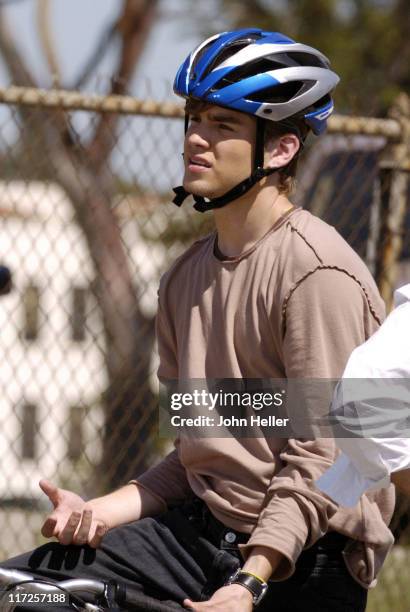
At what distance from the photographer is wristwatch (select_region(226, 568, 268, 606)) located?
285 cm

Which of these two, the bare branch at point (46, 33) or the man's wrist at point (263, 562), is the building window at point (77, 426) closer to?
the man's wrist at point (263, 562)

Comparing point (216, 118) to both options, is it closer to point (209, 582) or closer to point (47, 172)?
point (209, 582)

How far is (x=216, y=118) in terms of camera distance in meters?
3.31

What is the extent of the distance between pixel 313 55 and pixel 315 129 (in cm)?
21

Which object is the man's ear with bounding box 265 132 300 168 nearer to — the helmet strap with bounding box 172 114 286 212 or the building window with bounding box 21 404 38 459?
the helmet strap with bounding box 172 114 286 212

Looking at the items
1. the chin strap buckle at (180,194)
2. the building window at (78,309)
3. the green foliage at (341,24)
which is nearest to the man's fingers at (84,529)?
the chin strap buckle at (180,194)

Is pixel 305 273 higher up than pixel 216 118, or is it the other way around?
pixel 216 118

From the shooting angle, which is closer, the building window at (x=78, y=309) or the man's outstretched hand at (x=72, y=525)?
the man's outstretched hand at (x=72, y=525)

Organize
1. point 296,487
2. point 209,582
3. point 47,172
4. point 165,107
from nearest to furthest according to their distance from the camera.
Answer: point 296,487 < point 209,582 < point 165,107 < point 47,172

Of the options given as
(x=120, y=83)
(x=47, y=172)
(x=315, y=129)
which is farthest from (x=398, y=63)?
(x=315, y=129)

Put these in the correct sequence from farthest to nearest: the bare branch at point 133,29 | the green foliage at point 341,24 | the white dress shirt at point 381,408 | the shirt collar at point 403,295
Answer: the green foliage at point 341,24
the bare branch at point 133,29
the shirt collar at point 403,295
the white dress shirt at point 381,408

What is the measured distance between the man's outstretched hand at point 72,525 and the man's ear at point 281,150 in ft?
3.47

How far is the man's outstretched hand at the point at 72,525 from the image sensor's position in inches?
126

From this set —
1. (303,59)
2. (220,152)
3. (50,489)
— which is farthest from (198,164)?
(50,489)
